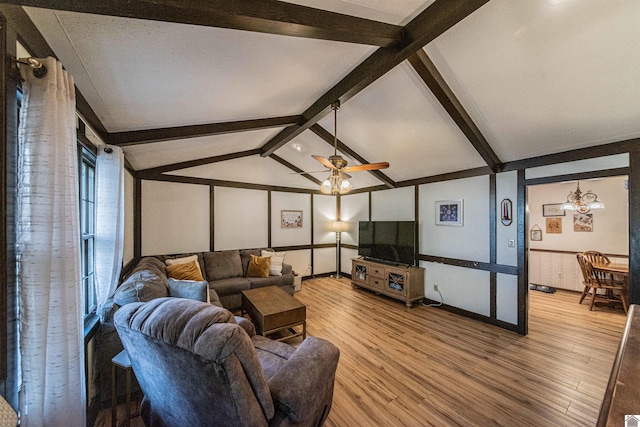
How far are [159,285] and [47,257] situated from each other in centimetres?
137

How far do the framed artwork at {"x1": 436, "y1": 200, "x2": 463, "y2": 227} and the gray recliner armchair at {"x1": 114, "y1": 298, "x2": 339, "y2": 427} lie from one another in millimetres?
3615

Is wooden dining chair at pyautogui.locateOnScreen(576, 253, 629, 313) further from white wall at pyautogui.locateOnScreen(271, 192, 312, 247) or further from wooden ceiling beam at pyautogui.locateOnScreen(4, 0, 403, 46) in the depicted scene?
white wall at pyautogui.locateOnScreen(271, 192, 312, 247)

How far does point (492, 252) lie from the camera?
365 cm

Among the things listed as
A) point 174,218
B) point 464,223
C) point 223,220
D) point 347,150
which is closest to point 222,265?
point 223,220

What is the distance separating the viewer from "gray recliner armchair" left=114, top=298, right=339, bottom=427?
1.02 m

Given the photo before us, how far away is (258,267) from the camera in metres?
4.59

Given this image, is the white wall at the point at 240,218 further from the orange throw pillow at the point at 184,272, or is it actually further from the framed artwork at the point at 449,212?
the framed artwork at the point at 449,212

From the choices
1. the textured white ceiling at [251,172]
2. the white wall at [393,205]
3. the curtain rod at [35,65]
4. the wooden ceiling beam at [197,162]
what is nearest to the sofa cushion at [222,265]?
the textured white ceiling at [251,172]

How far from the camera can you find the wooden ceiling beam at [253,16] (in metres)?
1.10

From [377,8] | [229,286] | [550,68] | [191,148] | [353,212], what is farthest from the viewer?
A: [353,212]

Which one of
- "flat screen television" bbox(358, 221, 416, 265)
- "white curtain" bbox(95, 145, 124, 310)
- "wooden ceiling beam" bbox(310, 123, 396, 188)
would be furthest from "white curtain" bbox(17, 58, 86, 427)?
"flat screen television" bbox(358, 221, 416, 265)

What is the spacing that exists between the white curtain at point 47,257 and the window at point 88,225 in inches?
44.4

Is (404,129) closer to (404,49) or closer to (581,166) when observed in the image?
(404,49)

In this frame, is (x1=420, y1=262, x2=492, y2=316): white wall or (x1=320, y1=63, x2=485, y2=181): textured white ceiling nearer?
(x1=320, y1=63, x2=485, y2=181): textured white ceiling
